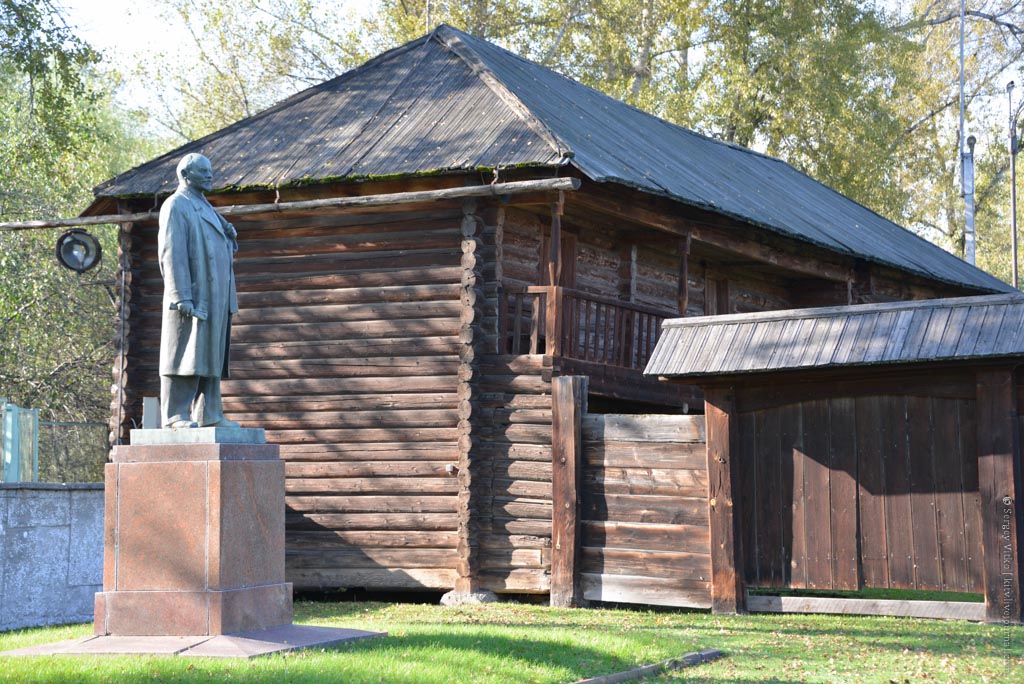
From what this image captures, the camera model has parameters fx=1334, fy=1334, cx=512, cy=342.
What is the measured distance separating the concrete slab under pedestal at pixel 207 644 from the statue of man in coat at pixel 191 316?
1.53 metres

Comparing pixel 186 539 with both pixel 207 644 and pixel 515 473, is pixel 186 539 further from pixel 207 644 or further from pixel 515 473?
pixel 515 473

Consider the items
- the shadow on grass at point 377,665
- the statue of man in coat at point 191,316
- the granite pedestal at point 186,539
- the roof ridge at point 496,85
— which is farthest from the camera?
the roof ridge at point 496,85

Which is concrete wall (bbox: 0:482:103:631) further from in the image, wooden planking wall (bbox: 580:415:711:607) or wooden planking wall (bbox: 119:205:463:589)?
wooden planking wall (bbox: 580:415:711:607)

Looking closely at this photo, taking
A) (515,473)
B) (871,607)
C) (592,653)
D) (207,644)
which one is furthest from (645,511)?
(207,644)

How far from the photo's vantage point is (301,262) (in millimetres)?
16250

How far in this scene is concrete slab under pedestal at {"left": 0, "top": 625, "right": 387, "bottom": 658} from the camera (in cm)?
867

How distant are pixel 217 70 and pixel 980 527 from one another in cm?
2942

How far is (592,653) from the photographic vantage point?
31.8ft

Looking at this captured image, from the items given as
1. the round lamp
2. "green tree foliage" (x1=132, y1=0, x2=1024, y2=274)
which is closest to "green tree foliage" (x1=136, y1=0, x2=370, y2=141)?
"green tree foliage" (x1=132, y1=0, x2=1024, y2=274)

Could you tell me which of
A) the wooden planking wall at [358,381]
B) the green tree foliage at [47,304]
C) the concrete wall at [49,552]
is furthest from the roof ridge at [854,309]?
the green tree foliage at [47,304]

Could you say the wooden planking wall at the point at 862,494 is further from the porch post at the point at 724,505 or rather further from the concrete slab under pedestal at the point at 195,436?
the concrete slab under pedestal at the point at 195,436

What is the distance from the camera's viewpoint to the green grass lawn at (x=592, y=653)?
321 inches

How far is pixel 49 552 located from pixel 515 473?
5.09m

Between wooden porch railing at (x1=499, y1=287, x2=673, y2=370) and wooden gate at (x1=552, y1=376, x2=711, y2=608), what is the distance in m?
1.22
